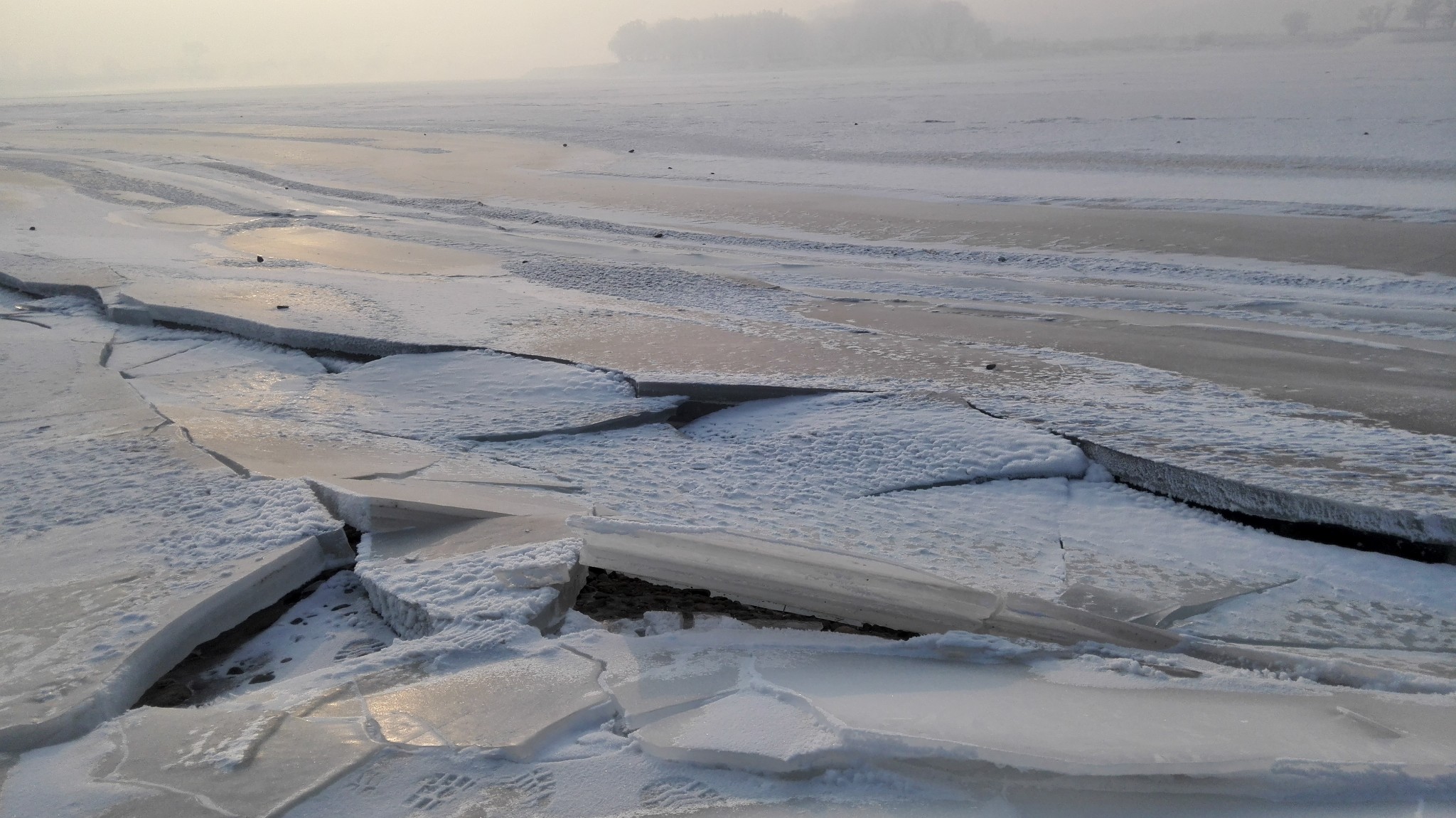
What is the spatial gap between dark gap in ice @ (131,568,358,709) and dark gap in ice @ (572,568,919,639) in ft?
2.57

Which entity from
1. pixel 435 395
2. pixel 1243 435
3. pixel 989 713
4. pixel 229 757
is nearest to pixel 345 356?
pixel 435 395

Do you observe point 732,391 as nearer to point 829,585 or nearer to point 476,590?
point 829,585

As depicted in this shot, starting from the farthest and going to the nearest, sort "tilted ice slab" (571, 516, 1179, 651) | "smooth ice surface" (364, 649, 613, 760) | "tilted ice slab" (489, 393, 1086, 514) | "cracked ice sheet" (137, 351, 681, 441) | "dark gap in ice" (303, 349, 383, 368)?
"dark gap in ice" (303, 349, 383, 368) < "cracked ice sheet" (137, 351, 681, 441) < "tilted ice slab" (489, 393, 1086, 514) < "tilted ice slab" (571, 516, 1179, 651) < "smooth ice surface" (364, 649, 613, 760)

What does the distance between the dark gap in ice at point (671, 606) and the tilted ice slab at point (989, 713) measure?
0.11 m

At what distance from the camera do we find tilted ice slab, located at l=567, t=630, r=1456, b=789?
175cm

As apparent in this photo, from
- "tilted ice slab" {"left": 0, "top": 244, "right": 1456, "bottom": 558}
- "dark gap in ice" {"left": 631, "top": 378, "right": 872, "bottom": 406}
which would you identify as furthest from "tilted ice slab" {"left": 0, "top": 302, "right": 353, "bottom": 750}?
"dark gap in ice" {"left": 631, "top": 378, "right": 872, "bottom": 406}

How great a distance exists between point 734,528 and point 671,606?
37 cm

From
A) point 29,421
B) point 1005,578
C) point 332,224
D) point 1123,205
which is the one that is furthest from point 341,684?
point 1123,205

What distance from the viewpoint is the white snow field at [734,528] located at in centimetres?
180

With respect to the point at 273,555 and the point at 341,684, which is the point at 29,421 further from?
the point at 341,684

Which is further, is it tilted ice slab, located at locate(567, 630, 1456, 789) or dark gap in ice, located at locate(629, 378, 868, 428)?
dark gap in ice, located at locate(629, 378, 868, 428)

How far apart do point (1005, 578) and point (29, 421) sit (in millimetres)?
3555

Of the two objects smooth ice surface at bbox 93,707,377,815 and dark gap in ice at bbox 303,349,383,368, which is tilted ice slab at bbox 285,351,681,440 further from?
smooth ice surface at bbox 93,707,377,815

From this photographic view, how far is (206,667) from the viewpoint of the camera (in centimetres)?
229
